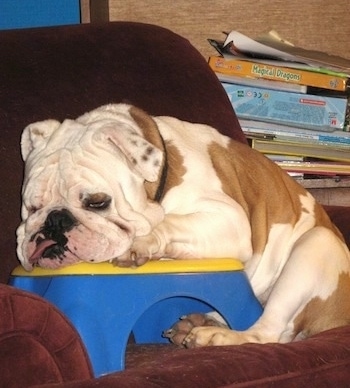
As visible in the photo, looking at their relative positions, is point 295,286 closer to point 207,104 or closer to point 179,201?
point 179,201

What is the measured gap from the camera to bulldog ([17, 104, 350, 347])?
66.2 inches

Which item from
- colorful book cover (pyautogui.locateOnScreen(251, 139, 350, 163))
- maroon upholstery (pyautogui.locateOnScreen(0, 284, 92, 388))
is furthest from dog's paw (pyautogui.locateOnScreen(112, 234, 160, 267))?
colorful book cover (pyautogui.locateOnScreen(251, 139, 350, 163))

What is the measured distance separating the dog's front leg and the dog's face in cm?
3

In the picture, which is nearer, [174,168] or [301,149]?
[174,168]

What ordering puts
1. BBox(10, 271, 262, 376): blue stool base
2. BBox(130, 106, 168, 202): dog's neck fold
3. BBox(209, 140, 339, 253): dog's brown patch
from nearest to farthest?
1. BBox(10, 271, 262, 376): blue stool base
2. BBox(130, 106, 168, 202): dog's neck fold
3. BBox(209, 140, 339, 253): dog's brown patch

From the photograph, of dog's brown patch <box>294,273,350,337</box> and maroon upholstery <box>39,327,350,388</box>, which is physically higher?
maroon upholstery <box>39,327,350,388</box>

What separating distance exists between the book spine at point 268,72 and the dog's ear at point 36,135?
0.92 m

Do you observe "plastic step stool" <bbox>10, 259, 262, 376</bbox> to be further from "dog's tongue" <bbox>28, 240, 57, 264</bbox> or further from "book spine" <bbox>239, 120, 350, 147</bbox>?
"book spine" <bbox>239, 120, 350, 147</bbox>

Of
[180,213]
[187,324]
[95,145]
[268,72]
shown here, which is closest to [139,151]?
[95,145]

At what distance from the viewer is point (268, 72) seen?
8.80ft

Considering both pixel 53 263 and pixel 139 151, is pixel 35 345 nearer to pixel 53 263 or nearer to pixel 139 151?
pixel 53 263

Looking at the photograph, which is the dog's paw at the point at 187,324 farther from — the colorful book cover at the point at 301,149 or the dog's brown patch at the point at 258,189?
the colorful book cover at the point at 301,149

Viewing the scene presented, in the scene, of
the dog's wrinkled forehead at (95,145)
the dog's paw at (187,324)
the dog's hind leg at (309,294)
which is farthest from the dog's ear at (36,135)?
the dog's hind leg at (309,294)

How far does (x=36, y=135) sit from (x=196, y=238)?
44cm
